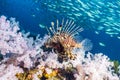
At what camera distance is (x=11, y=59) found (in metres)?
3.21

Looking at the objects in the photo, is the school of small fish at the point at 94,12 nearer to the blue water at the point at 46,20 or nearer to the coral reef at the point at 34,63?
the blue water at the point at 46,20

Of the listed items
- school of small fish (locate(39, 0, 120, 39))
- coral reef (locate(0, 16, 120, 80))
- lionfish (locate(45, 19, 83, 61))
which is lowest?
coral reef (locate(0, 16, 120, 80))

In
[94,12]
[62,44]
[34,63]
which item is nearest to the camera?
[34,63]

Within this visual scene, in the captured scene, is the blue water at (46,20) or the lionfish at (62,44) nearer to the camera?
the lionfish at (62,44)

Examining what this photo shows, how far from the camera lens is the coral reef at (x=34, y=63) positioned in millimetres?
3042

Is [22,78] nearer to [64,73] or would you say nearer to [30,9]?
[64,73]

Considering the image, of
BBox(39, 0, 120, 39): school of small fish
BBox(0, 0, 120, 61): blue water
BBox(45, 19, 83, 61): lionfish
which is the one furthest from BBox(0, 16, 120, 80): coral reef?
BBox(0, 0, 120, 61): blue water

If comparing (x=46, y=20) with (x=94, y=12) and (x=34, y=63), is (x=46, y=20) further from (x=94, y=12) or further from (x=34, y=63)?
(x=34, y=63)

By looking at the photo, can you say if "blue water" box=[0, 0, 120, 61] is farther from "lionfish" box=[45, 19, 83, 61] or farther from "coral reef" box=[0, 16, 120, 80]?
"coral reef" box=[0, 16, 120, 80]

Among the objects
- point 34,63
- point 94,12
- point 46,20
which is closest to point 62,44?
point 34,63

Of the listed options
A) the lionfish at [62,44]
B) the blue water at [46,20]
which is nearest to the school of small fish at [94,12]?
the blue water at [46,20]

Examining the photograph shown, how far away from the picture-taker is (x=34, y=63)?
3.62 metres

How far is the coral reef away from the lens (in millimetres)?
3042

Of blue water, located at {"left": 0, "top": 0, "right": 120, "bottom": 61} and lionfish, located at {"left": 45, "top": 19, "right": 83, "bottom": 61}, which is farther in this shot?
blue water, located at {"left": 0, "top": 0, "right": 120, "bottom": 61}
